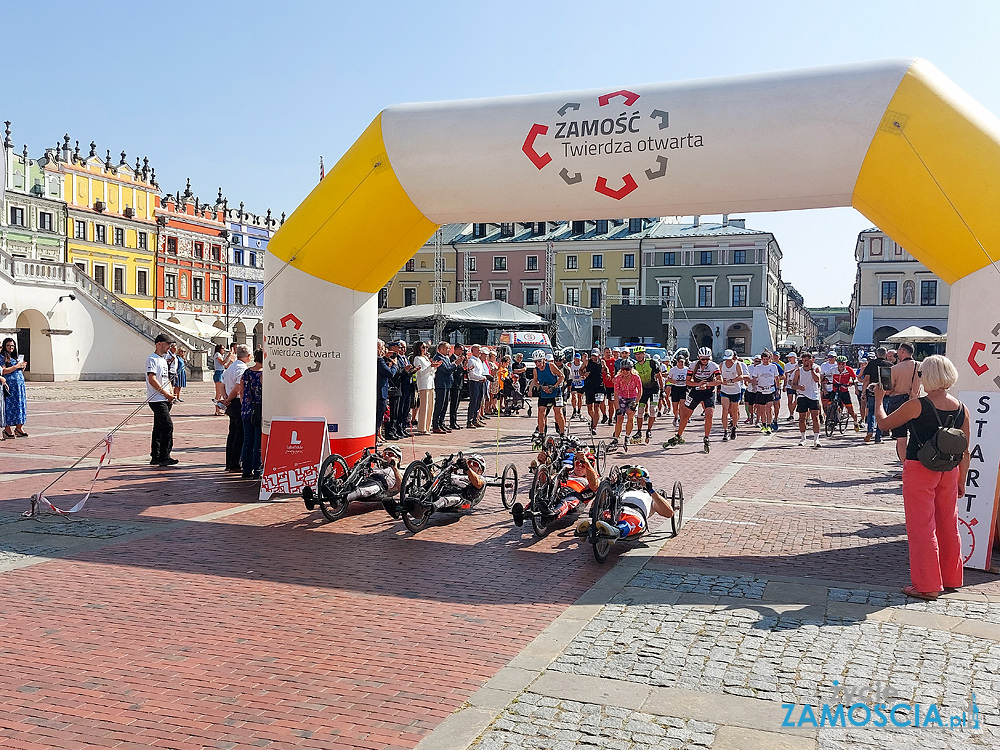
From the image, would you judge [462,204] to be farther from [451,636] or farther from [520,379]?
[520,379]

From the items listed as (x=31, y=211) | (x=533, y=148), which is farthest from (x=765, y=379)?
(x=31, y=211)

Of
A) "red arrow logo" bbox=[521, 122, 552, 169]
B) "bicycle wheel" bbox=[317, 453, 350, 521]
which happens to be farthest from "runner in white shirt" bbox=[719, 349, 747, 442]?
"bicycle wheel" bbox=[317, 453, 350, 521]

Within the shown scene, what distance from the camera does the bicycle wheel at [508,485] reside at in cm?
918

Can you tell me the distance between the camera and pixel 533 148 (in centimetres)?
845

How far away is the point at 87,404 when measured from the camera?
78.8 feet

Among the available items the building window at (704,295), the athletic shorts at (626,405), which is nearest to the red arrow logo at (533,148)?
the athletic shorts at (626,405)

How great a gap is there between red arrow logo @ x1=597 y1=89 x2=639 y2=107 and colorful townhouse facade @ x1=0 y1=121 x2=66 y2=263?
161ft

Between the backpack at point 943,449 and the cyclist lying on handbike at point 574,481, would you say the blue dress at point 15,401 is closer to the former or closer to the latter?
the cyclist lying on handbike at point 574,481

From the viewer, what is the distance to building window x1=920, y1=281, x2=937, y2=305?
65.7m

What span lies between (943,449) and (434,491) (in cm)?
450

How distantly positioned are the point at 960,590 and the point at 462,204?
5.72 m

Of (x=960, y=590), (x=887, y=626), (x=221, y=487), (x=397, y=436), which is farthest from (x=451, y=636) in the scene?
(x=397, y=436)

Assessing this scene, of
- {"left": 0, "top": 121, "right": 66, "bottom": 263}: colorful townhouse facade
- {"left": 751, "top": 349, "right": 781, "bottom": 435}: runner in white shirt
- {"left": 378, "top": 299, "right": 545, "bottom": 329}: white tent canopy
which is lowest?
{"left": 751, "top": 349, "right": 781, "bottom": 435}: runner in white shirt

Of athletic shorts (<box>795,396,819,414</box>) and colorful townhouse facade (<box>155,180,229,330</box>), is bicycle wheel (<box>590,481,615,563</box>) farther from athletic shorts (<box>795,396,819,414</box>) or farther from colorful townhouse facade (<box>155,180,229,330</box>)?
colorful townhouse facade (<box>155,180,229,330</box>)
